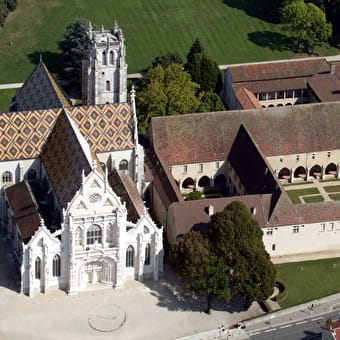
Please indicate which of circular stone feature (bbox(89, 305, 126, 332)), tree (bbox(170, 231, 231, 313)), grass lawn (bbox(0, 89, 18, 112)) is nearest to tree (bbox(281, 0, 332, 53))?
grass lawn (bbox(0, 89, 18, 112))

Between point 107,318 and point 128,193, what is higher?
point 128,193

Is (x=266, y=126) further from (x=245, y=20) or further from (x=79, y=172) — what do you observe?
(x=245, y=20)

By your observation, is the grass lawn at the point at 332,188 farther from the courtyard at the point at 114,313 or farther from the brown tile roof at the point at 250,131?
the courtyard at the point at 114,313

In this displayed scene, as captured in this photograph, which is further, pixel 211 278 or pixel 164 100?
pixel 164 100

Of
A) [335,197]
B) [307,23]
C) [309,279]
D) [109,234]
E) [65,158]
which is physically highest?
[65,158]

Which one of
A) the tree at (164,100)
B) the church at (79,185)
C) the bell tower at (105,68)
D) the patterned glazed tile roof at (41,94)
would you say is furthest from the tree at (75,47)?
the bell tower at (105,68)

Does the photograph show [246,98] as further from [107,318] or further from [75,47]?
[107,318]

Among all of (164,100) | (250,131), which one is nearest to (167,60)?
(164,100)

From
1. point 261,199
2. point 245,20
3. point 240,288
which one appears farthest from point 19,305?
point 245,20

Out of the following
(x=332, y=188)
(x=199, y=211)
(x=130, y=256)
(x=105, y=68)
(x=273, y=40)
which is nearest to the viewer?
(x=130, y=256)
